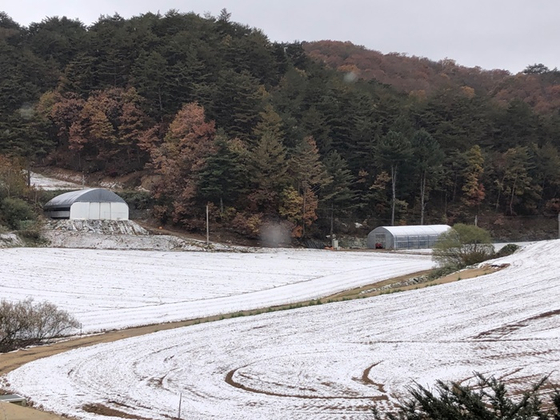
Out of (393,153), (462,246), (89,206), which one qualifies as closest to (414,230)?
(393,153)

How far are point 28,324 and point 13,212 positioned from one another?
3477 centimetres

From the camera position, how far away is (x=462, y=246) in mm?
40531

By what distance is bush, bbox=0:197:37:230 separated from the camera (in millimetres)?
53803

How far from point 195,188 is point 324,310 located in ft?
125

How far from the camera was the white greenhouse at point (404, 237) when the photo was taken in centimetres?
6256

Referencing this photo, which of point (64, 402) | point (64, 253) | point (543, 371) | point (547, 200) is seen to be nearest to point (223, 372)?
point (64, 402)

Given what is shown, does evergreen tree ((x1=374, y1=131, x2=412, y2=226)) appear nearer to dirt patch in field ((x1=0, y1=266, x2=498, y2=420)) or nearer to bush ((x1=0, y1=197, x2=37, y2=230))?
bush ((x1=0, y1=197, x2=37, y2=230))

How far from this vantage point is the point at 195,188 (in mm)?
62625

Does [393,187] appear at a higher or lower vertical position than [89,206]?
higher

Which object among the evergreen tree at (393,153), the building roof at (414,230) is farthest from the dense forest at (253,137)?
the building roof at (414,230)

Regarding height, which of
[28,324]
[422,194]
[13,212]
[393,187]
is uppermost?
[393,187]

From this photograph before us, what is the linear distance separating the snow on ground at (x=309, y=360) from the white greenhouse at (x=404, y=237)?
116 feet

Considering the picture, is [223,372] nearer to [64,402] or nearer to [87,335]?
[64,402]

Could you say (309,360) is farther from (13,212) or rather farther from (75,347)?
(13,212)
